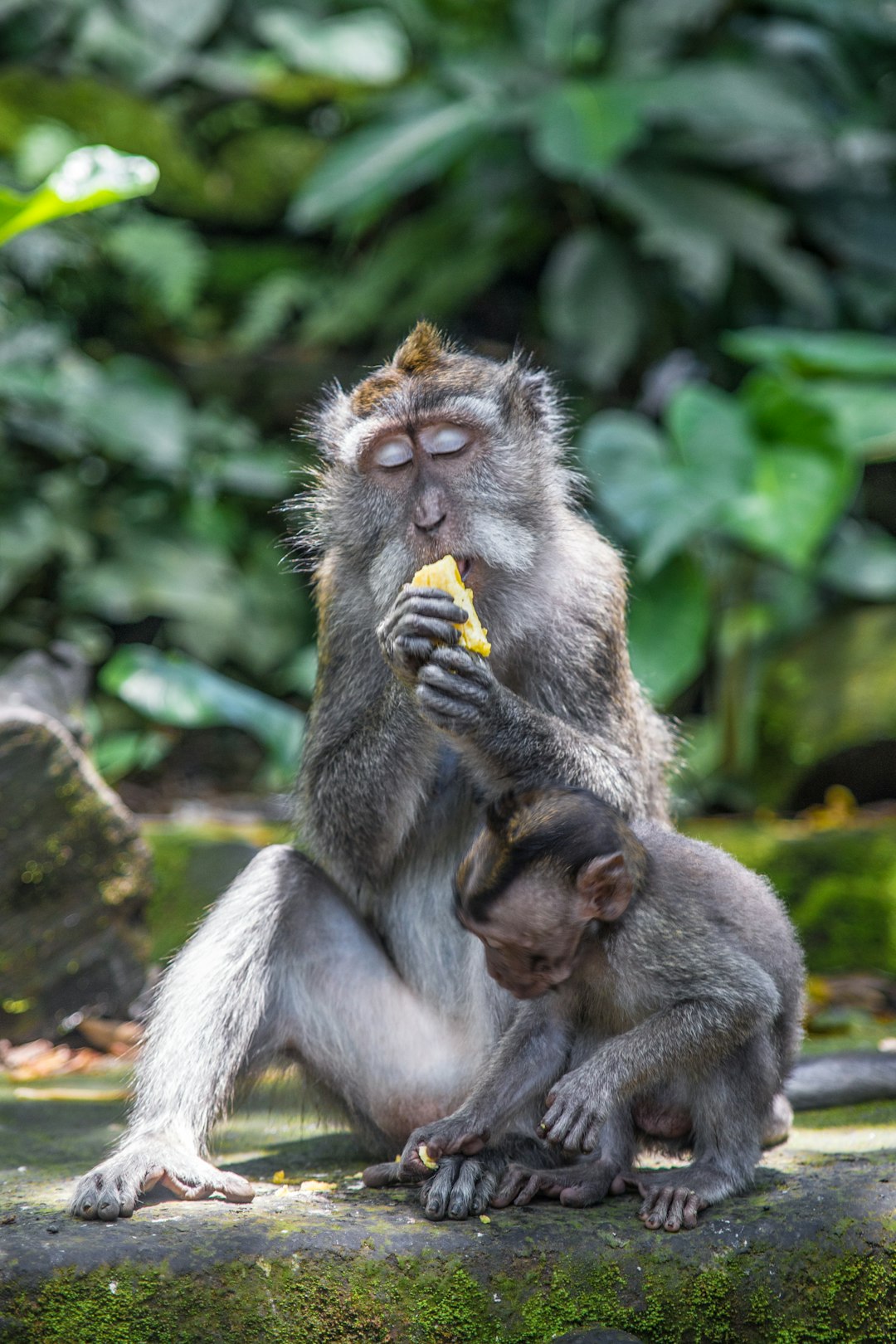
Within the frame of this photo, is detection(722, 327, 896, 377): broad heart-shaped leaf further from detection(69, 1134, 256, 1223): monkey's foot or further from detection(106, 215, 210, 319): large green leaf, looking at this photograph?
detection(69, 1134, 256, 1223): monkey's foot

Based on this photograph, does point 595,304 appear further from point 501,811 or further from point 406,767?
point 501,811

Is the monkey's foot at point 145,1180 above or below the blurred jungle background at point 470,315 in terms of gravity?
below

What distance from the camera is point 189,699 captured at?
338 inches

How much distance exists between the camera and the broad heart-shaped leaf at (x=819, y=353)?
9.15 m

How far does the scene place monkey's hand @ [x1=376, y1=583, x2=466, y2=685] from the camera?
399 cm

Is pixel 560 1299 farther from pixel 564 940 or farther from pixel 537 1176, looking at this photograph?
pixel 564 940

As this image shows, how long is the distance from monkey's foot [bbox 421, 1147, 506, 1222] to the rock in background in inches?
112

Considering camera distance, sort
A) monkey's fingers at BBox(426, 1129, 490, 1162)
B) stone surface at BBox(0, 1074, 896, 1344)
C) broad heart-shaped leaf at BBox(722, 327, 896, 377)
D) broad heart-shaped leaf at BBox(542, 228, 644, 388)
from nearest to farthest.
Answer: stone surface at BBox(0, 1074, 896, 1344) → monkey's fingers at BBox(426, 1129, 490, 1162) → broad heart-shaped leaf at BBox(722, 327, 896, 377) → broad heart-shaped leaf at BBox(542, 228, 644, 388)

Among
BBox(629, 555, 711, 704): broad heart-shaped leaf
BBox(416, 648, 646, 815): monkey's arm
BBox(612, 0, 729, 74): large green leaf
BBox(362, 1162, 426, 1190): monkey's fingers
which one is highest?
BBox(612, 0, 729, 74): large green leaf

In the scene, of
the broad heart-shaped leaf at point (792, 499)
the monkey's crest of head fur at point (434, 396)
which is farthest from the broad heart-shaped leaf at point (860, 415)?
the monkey's crest of head fur at point (434, 396)

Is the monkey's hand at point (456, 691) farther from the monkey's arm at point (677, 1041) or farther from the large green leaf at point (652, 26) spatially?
the large green leaf at point (652, 26)

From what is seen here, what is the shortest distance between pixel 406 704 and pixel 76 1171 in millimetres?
1730

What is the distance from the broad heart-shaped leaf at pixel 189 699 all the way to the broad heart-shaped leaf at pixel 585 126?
4.52m

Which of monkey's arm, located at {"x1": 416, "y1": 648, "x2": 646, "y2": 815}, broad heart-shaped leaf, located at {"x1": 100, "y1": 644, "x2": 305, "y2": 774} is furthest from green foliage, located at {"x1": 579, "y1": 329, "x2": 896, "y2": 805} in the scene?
monkey's arm, located at {"x1": 416, "y1": 648, "x2": 646, "y2": 815}
